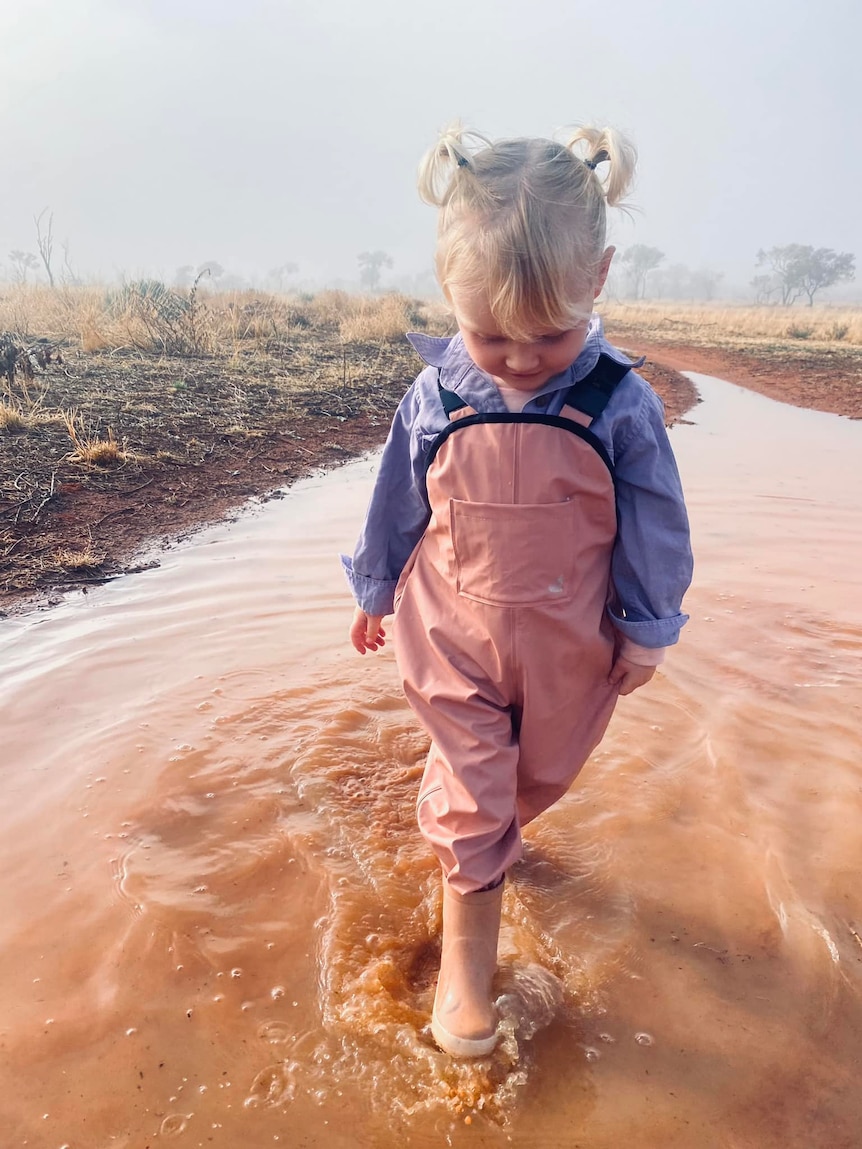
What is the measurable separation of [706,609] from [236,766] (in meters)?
2.03

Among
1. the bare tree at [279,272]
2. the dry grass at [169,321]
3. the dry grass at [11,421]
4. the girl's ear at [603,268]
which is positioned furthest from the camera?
the bare tree at [279,272]

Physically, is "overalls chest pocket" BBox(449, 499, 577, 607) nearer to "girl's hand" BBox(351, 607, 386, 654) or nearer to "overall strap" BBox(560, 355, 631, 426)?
"overall strap" BBox(560, 355, 631, 426)

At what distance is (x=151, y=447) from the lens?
5219 mm

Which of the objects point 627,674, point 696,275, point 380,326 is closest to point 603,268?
point 627,674

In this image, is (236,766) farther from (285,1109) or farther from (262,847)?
(285,1109)

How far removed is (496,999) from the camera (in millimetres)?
1555

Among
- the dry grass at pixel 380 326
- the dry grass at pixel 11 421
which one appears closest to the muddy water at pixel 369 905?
the dry grass at pixel 11 421

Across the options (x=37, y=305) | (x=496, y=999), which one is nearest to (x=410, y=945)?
(x=496, y=999)

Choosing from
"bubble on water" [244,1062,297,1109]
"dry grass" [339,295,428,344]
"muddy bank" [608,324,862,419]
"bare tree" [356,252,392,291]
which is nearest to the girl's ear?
"bubble on water" [244,1062,297,1109]

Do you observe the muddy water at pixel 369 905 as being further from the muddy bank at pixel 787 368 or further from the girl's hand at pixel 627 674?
the muddy bank at pixel 787 368

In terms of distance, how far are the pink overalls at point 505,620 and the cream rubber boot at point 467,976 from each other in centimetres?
6

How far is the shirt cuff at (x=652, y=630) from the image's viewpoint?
147 centimetres

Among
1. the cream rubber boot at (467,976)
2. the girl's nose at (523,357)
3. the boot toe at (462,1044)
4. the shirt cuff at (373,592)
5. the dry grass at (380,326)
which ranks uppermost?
the girl's nose at (523,357)

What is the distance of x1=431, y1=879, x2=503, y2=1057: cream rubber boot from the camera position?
1423mm
